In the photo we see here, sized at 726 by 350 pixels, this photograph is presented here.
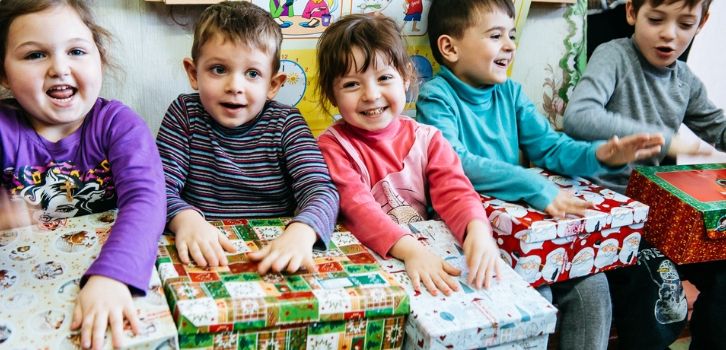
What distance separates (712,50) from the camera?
1.73 metres

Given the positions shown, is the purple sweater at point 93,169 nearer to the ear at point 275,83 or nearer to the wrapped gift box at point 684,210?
the ear at point 275,83

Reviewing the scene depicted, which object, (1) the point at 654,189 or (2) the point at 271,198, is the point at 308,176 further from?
(1) the point at 654,189

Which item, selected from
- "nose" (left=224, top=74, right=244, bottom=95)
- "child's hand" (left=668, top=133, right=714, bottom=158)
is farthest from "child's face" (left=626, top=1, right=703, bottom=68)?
"nose" (left=224, top=74, right=244, bottom=95)

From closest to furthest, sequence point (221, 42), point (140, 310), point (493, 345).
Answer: point (140, 310), point (493, 345), point (221, 42)

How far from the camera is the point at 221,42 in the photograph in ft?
3.00

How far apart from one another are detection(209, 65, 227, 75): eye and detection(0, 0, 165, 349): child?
0.45ft

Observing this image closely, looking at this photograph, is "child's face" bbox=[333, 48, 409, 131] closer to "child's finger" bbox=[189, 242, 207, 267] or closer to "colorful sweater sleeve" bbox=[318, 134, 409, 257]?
"colorful sweater sleeve" bbox=[318, 134, 409, 257]

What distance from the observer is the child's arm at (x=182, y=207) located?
2.54 feet

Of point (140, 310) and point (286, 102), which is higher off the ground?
point (286, 102)

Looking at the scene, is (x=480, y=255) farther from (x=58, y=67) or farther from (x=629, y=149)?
(x=58, y=67)

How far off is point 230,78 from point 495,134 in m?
0.53

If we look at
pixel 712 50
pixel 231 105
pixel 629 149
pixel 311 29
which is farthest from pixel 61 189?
pixel 712 50

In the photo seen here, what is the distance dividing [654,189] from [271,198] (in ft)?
2.20

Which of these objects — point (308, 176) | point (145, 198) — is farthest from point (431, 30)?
point (145, 198)
